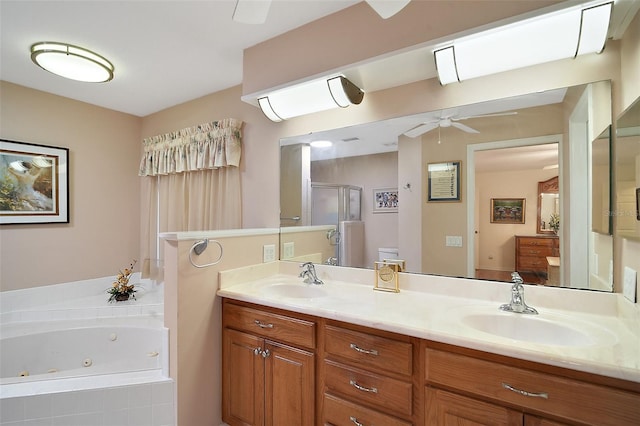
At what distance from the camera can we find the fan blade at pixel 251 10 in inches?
39.3

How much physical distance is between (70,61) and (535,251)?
122 inches

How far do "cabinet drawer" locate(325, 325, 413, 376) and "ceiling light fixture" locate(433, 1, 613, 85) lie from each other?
1.29 m

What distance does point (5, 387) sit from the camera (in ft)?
5.15

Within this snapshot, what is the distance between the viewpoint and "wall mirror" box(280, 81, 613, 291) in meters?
1.29

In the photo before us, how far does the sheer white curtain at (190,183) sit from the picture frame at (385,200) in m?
1.24

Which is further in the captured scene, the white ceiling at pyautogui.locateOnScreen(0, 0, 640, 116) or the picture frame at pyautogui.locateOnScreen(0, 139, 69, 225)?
the picture frame at pyautogui.locateOnScreen(0, 139, 69, 225)

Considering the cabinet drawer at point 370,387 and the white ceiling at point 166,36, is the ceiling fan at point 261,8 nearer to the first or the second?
the white ceiling at point 166,36

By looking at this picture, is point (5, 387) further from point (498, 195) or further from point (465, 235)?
point (498, 195)

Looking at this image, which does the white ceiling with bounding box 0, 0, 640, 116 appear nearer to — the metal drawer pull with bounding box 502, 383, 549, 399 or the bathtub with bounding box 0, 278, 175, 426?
the metal drawer pull with bounding box 502, 383, 549, 399

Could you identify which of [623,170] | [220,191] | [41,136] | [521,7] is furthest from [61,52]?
[623,170]

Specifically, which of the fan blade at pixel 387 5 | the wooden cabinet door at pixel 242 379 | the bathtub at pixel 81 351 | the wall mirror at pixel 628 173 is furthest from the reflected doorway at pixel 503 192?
the bathtub at pixel 81 351

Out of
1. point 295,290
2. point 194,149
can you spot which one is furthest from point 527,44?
point 194,149

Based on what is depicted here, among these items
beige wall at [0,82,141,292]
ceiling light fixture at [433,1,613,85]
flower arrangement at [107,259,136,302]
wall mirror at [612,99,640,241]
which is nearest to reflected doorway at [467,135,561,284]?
wall mirror at [612,99,640,241]

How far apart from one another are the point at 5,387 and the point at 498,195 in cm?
290
